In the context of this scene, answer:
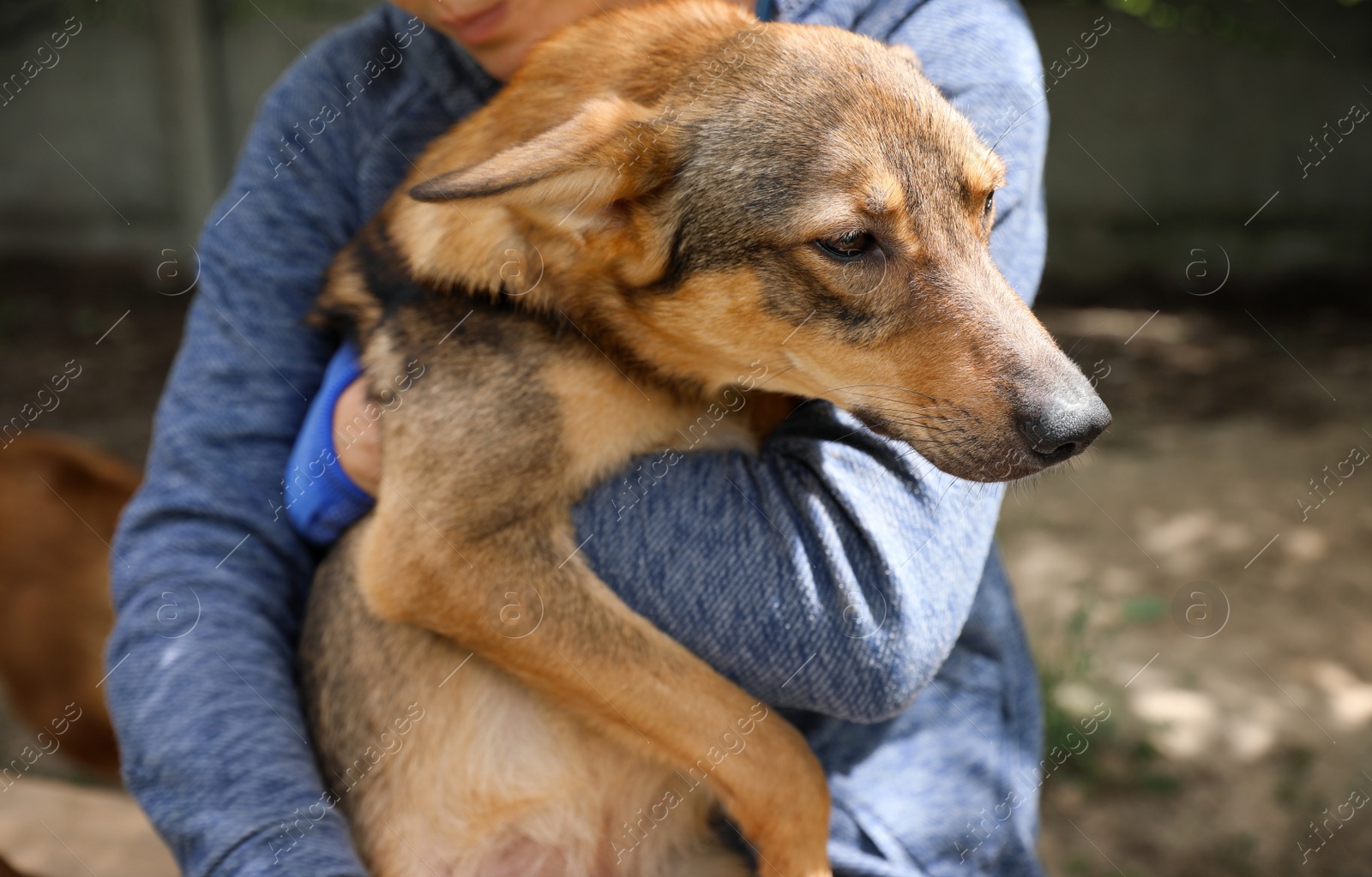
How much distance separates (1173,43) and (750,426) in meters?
9.27

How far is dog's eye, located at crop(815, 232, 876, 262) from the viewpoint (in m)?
2.04

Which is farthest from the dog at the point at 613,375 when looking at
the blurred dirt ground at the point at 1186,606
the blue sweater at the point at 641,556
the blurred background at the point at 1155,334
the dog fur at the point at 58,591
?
the blurred background at the point at 1155,334

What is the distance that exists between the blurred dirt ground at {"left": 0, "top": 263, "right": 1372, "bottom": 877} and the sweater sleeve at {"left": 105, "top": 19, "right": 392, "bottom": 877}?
3.81ft

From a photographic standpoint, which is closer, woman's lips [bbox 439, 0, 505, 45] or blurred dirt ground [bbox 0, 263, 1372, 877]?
woman's lips [bbox 439, 0, 505, 45]

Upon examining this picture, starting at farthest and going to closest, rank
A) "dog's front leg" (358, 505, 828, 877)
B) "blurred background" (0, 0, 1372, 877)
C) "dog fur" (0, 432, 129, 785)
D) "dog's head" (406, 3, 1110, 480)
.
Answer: "blurred background" (0, 0, 1372, 877) → "dog fur" (0, 432, 129, 785) → "dog's front leg" (358, 505, 828, 877) → "dog's head" (406, 3, 1110, 480)

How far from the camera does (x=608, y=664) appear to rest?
2.14 metres

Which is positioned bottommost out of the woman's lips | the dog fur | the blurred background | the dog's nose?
the blurred background

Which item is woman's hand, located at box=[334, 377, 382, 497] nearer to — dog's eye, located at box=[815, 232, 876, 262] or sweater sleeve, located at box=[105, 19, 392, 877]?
sweater sleeve, located at box=[105, 19, 392, 877]

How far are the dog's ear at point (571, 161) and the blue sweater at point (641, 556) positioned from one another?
540 mm

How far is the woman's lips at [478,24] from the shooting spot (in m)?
2.45

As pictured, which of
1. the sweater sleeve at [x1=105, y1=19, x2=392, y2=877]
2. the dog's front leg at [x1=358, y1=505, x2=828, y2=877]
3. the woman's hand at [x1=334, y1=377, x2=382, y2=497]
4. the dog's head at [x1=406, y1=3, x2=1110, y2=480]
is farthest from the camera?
the woman's hand at [x1=334, y1=377, x2=382, y2=497]

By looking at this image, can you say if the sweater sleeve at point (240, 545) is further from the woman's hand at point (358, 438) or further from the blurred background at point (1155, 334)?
the blurred background at point (1155, 334)

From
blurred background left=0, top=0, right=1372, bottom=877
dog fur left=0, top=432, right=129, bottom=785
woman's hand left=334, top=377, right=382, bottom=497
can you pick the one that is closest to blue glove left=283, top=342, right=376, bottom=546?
woman's hand left=334, top=377, right=382, bottom=497

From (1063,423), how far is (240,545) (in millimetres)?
1793
